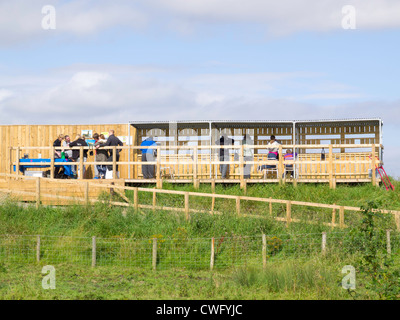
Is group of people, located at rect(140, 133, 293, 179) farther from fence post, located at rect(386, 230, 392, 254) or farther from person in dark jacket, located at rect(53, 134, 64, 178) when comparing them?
fence post, located at rect(386, 230, 392, 254)

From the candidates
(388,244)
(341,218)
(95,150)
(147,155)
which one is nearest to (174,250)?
(341,218)

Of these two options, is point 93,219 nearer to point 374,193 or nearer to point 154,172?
point 154,172

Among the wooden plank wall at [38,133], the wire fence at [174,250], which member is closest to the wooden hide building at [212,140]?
the wooden plank wall at [38,133]

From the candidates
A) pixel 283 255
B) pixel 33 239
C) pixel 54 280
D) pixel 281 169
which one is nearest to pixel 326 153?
pixel 281 169

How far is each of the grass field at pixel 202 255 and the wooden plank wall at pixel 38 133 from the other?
6.84m

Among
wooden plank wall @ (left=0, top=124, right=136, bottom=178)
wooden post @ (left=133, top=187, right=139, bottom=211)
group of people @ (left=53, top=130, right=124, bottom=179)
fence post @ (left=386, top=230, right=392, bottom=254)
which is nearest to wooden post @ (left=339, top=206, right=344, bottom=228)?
fence post @ (left=386, top=230, right=392, bottom=254)

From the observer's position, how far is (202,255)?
16562 millimetres

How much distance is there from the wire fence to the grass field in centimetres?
4

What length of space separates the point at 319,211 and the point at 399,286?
931cm

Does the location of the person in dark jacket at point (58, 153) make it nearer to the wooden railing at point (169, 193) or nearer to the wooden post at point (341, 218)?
the wooden railing at point (169, 193)

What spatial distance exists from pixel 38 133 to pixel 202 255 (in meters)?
15.9

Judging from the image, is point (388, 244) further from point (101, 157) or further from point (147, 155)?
point (101, 157)

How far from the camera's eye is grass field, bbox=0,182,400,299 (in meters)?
12.7

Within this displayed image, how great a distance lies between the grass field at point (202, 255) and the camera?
41.7 ft
